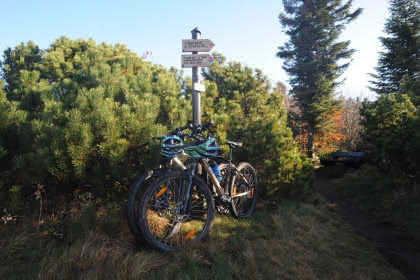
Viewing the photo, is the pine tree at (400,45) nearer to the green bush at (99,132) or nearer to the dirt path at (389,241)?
the dirt path at (389,241)

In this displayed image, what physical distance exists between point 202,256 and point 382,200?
5.81 m

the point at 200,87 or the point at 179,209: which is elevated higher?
the point at 200,87

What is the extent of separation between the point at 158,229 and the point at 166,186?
53 centimetres

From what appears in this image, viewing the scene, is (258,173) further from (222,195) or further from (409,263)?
(409,263)

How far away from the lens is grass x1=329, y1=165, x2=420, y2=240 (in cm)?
512

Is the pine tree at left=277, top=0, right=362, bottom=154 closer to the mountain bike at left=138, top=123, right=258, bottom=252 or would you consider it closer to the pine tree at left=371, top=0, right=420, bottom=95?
the pine tree at left=371, top=0, right=420, bottom=95

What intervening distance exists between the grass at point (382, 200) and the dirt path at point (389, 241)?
0.69 ft

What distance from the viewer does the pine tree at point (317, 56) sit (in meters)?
17.5

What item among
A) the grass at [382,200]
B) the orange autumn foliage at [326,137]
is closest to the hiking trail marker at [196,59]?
the grass at [382,200]

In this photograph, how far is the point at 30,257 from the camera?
219 cm

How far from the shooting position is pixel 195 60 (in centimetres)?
366

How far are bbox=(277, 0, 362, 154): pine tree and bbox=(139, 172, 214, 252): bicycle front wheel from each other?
53.0 feet

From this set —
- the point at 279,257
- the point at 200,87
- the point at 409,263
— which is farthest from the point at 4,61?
the point at 409,263

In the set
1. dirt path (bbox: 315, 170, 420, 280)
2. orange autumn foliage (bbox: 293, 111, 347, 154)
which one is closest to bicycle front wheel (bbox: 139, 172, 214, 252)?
dirt path (bbox: 315, 170, 420, 280)
